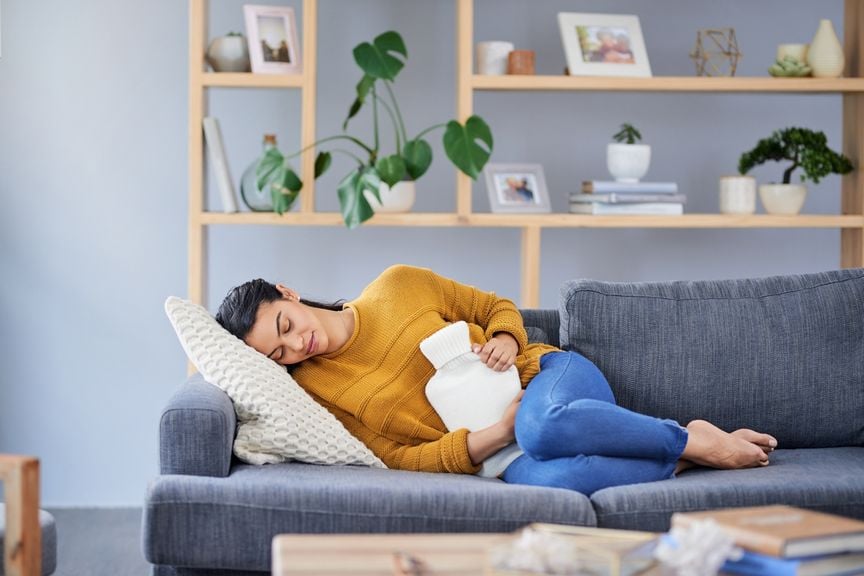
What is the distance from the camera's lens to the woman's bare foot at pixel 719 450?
2254mm

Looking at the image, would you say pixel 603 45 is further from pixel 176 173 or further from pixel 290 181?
pixel 176 173

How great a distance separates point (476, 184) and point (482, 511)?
1.94 metres

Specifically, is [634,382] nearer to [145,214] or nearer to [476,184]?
[476,184]

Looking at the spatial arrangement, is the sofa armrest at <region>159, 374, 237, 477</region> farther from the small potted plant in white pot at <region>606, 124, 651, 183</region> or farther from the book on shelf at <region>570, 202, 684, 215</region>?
the small potted plant in white pot at <region>606, 124, 651, 183</region>

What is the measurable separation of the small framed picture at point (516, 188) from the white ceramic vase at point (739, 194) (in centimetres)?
58

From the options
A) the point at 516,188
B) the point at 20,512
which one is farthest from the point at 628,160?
the point at 20,512

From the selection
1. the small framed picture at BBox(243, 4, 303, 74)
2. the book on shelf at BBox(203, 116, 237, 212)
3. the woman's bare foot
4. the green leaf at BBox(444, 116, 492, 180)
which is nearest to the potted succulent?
the green leaf at BBox(444, 116, 492, 180)

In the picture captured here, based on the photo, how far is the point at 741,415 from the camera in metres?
2.51

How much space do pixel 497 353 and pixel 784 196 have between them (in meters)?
1.53

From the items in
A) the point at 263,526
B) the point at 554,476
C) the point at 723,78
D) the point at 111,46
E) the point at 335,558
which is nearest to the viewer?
the point at 335,558

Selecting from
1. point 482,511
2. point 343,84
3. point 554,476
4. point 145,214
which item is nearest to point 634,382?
point 554,476

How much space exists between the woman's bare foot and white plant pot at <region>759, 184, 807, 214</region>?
4.52 ft

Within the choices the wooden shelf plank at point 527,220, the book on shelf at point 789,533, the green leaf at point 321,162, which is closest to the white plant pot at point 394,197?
the wooden shelf plank at point 527,220

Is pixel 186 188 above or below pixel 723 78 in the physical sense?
below
